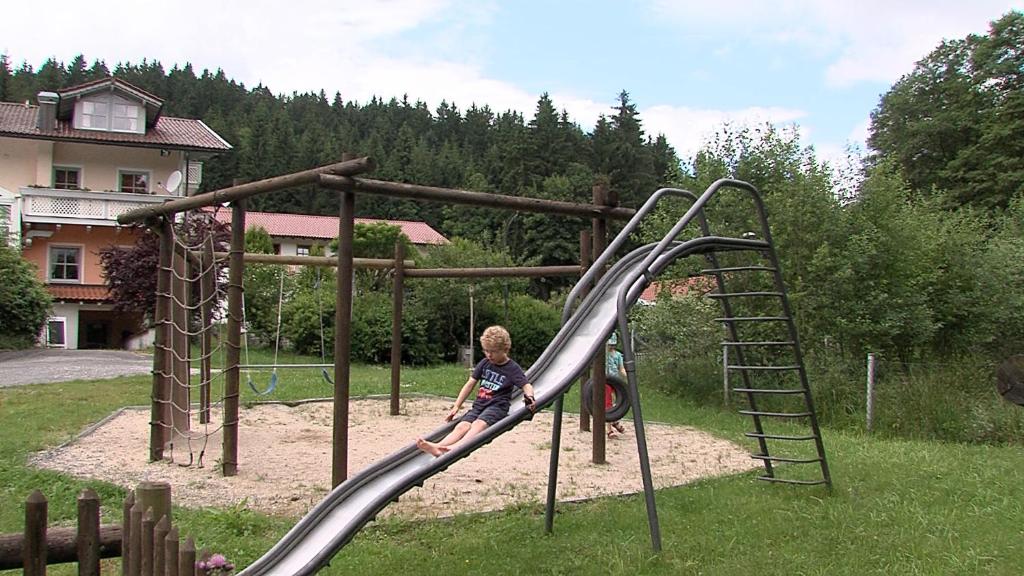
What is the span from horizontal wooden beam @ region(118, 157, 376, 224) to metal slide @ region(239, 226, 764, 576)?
171 centimetres

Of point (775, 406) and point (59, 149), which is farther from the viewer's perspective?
point (59, 149)

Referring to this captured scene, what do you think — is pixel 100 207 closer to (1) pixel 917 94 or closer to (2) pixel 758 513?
(2) pixel 758 513

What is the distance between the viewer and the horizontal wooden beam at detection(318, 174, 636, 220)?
5340mm

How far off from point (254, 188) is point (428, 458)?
2915 mm

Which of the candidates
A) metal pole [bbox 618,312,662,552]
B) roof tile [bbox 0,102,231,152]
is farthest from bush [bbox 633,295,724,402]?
roof tile [bbox 0,102,231,152]

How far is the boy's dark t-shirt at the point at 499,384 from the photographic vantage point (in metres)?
4.52

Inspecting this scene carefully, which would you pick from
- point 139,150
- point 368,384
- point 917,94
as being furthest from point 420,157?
point 368,384

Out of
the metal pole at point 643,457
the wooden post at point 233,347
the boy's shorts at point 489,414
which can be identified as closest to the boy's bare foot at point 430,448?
the boy's shorts at point 489,414

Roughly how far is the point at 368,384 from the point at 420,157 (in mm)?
47723

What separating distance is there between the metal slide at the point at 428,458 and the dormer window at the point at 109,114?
1087 inches

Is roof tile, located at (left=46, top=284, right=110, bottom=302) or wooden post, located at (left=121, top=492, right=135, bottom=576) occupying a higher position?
roof tile, located at (left=46, top=284, right=110, bottom=302)

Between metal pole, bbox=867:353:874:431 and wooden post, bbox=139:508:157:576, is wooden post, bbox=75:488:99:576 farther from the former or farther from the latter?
metal pole, bbox=867:353:874:431

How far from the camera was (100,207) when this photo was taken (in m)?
26.0

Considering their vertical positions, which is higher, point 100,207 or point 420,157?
point 420,157
